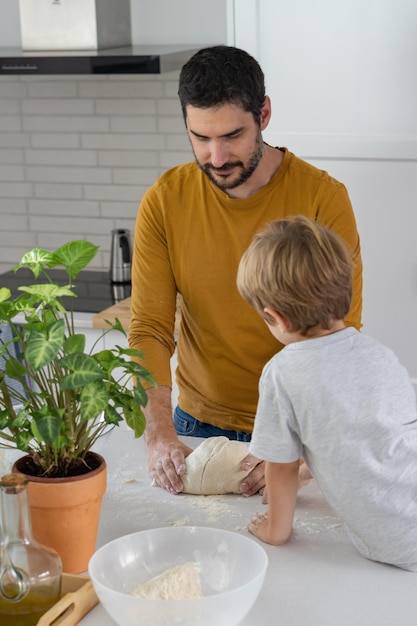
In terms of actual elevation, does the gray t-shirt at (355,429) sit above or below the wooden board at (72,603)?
above

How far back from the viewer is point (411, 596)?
1.31 metres

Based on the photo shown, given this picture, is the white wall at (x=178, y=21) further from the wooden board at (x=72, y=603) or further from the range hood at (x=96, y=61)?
the wooden board at (x=72, y=603)

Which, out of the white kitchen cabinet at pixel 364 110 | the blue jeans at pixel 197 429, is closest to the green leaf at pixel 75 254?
the blue jeans at pixel 197 429

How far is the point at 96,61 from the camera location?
3.00 metres

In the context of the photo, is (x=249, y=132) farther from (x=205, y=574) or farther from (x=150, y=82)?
(x=150, y=82)

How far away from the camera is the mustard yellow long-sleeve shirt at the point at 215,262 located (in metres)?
2.01

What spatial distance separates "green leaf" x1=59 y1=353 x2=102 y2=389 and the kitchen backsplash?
229cm

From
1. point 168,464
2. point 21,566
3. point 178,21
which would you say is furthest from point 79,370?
point 178,21

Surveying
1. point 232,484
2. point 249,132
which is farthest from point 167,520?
point 249,132

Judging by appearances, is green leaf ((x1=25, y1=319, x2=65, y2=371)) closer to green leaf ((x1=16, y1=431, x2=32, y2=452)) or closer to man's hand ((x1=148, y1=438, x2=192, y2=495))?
green leaf ((x1=16, y1=431, x2=32, y2=452))

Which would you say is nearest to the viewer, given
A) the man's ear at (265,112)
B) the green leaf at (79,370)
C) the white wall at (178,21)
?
the green leaf at (79,370)

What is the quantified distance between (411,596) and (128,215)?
251cm

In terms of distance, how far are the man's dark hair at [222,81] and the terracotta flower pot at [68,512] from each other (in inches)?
31.3

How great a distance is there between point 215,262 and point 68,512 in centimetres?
82
